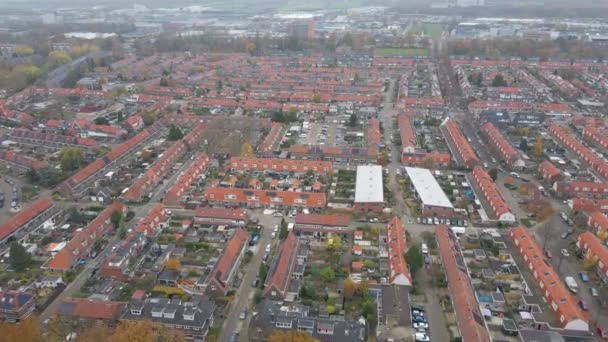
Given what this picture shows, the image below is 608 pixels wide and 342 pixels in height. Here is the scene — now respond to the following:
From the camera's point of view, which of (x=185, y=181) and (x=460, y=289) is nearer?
(x=460, y=289)

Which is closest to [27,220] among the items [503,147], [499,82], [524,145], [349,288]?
[349,288]

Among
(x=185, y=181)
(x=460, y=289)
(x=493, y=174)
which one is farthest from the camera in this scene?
(x=493, y=174)

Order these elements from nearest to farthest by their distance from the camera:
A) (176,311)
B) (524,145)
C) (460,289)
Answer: (176,311)
(460,289)
(524,145)

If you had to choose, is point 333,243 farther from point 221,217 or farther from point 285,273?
point 221,217

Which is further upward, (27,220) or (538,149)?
(538,149)

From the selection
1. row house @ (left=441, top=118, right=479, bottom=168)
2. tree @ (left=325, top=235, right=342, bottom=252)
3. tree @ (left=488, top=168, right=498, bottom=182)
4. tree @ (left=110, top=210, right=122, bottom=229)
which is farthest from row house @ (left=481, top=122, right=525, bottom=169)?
tree @ (left=110, top=210, right=122, bottom=229)

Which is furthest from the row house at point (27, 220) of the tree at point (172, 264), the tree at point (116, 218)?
the tree at point (172, 264)

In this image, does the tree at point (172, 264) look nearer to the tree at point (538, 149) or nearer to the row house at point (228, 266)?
the row house at point (228, 266)

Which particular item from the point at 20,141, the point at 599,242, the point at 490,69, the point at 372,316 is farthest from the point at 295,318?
the point at 490,69
